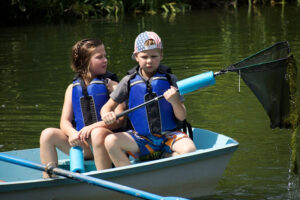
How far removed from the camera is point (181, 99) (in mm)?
3891

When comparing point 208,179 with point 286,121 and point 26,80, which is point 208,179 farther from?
point 26,80

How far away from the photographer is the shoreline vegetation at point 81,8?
15836 millimetres

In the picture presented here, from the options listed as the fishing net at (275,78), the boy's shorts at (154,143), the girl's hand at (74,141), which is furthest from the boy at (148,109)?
the fishing net at (275,78)

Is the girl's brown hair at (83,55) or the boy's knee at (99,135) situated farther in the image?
the girl's brown hair at (83,55)

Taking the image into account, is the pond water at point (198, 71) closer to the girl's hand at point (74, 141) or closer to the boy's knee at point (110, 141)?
the boy's knee at point (110, 141)

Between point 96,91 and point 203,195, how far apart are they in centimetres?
109

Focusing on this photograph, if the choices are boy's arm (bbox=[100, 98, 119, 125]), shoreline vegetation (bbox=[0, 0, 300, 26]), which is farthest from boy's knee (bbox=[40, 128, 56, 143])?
shoreline vegetation (bbox=[0, 0, 300, 26])

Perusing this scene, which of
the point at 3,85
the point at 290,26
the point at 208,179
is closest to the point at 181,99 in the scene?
the point at 208,179

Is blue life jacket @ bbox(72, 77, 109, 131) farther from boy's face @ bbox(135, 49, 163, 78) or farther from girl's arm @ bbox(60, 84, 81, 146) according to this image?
boy's face @ bbox(135, 49, 163, 78)

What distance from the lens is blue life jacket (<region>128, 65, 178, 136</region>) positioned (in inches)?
158

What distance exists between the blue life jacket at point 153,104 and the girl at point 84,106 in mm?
208

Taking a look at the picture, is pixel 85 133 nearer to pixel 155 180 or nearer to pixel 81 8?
pixel 155 180

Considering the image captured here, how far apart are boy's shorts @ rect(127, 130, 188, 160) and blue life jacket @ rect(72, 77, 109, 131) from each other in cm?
34

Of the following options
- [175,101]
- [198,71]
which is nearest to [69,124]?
[175,101]
